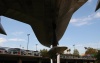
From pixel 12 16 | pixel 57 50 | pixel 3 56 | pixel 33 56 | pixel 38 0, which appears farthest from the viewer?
pixel 33 56

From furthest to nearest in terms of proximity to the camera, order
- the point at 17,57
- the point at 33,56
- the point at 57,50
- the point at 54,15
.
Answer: the point at 33,56 < the point at 17,57 < the point at 54,15 < the point at 57,50

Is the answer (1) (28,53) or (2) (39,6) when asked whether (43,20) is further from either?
(1) (28,53)

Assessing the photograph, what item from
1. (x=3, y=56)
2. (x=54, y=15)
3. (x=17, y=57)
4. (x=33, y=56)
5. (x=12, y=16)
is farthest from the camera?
(x=33, y=56)

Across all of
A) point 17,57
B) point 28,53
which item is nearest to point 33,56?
point 28,53

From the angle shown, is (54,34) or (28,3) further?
(54,34)

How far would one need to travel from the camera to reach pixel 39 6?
1361cm

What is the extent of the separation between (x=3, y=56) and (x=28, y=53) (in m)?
12.0

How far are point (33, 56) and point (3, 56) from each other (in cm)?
1301

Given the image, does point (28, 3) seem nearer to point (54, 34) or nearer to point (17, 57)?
point (54, 34)

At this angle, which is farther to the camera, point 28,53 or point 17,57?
point 28,53

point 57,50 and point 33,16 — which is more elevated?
point 33,16

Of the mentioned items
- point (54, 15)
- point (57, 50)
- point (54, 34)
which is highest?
point (54, 15)

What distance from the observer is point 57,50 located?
11523 millimetres

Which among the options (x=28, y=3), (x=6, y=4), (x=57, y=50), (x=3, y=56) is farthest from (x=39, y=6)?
(x=3, y=56)
